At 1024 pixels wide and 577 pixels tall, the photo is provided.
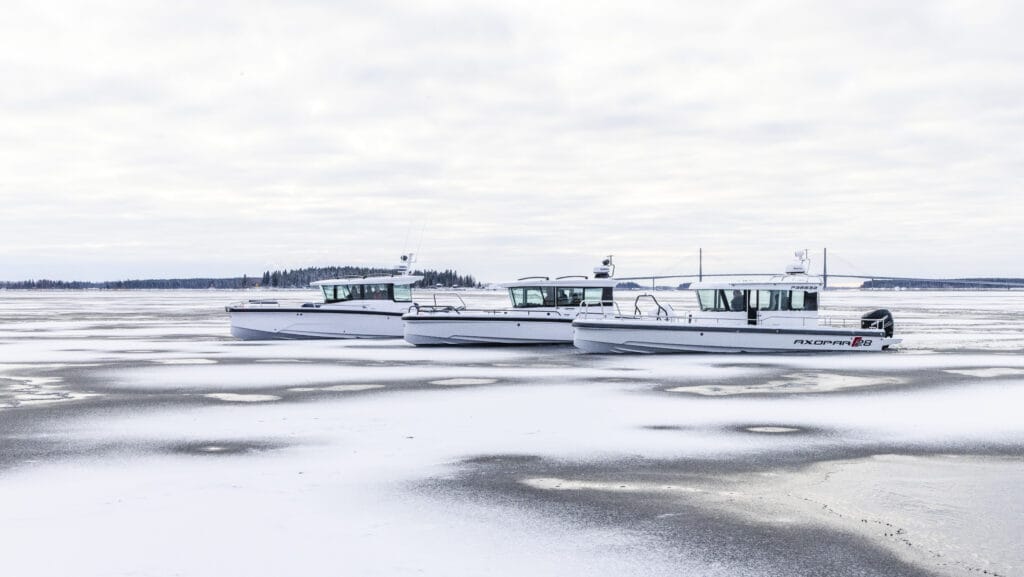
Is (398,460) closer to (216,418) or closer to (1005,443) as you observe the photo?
(216,418)

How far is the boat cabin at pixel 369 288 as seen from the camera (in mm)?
36781

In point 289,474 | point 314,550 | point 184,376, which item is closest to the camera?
point 314,550

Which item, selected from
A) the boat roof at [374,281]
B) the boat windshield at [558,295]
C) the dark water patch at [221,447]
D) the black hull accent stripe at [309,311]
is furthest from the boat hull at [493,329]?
the dark water patch at [221,447]

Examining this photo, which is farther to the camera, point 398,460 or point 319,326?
point 319,326

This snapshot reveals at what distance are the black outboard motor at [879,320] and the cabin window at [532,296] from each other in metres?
10.5

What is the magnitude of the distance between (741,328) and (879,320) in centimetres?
509

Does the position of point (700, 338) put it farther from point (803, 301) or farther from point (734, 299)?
point (803, 301)

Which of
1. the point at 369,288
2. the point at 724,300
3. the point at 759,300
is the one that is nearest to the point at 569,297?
the point at 724,300

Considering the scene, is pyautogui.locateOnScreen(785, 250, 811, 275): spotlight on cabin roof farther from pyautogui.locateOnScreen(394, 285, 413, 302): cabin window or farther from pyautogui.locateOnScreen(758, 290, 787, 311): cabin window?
pyautogui.locateOnScreen(394, 285, 413, 302): cabin window

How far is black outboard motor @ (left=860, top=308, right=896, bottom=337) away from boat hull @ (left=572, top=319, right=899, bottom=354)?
153cm

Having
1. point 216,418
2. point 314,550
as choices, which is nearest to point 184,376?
point 216,418

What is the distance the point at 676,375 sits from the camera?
75.3 ft

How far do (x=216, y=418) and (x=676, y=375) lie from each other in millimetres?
11560

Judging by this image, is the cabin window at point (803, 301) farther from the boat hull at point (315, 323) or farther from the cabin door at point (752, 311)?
the boat hull at point (315, 323)
